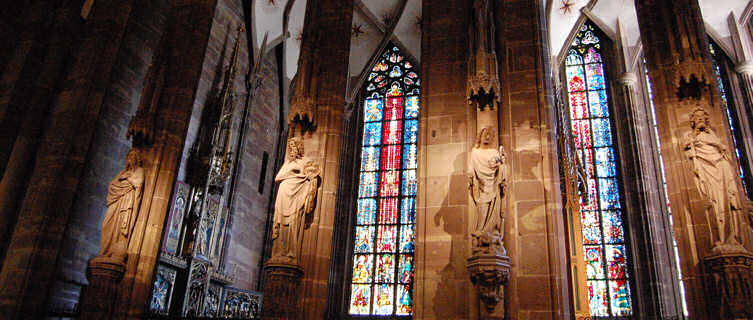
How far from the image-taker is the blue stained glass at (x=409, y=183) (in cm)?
1816

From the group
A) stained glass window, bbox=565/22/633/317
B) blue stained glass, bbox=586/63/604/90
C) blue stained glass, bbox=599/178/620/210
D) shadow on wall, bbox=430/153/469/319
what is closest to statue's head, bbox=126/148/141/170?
shadow on wall, bbox=430/153/469/319

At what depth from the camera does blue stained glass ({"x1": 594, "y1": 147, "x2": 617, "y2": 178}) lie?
16922mm

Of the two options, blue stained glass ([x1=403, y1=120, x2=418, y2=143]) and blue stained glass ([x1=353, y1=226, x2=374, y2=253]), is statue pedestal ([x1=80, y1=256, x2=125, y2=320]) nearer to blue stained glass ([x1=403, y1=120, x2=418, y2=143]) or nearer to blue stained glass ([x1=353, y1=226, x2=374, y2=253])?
blue stained glass ([x1=353, y1=226, x2=374, y2=253])

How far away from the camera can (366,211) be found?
1833 cm

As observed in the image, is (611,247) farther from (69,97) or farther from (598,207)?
(69,97)

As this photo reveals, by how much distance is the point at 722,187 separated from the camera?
311 inches

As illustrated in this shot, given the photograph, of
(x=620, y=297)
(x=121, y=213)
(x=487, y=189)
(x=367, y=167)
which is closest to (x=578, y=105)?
(x=620, y=297)

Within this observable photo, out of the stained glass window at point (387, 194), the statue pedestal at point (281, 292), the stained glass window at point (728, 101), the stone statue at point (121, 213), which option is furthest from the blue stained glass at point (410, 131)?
the statue pedestal at point (281, 292)

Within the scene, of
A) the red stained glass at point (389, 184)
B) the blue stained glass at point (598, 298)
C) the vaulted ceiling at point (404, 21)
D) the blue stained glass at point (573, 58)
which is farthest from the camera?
the blue stained glass at point (573, 58)

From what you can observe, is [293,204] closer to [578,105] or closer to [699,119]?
[699,119]

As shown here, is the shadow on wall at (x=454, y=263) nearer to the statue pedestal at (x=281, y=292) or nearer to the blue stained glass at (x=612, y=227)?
the statue pedestal at (x=281, y=292)

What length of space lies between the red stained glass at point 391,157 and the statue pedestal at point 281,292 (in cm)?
1001

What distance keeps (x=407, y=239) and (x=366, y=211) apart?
164cm

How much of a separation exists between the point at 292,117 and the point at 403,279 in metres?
8.44
